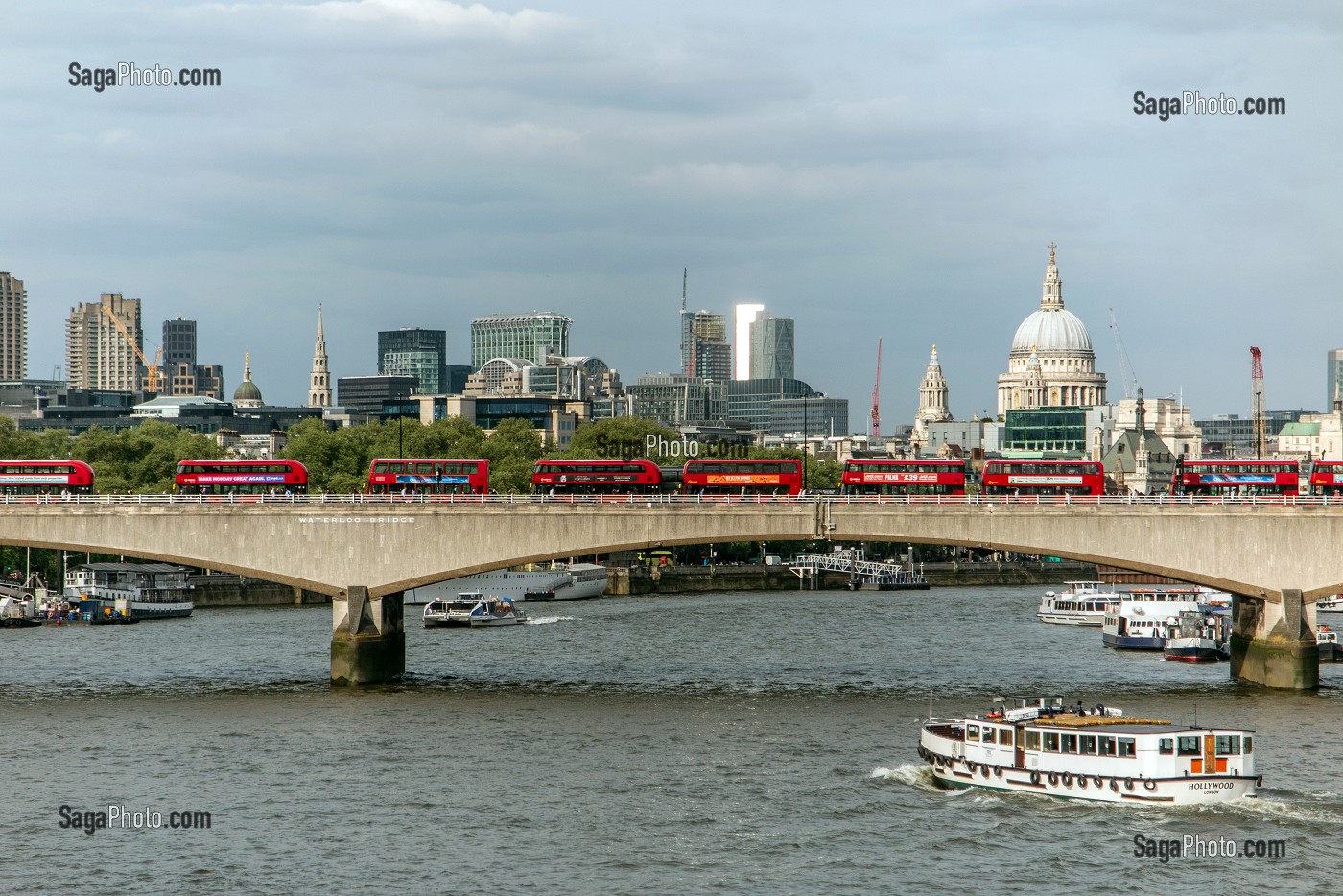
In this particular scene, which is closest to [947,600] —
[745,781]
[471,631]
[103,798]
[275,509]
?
[471,631]

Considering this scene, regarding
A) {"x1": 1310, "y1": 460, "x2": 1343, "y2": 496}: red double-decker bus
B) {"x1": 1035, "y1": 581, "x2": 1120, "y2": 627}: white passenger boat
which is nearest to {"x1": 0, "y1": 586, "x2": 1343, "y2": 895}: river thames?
{"x1": 1310, "y1": 460, "x2": 1343, "y2": 496}: red double-decker bus

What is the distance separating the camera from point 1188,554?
74.9m

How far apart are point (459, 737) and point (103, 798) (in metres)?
13.6

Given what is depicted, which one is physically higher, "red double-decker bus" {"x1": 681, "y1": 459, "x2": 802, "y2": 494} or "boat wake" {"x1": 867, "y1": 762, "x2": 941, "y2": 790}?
"red double-decker bus" {"x1": 681, "y1": 459, "x2": 802, "y2": 494}

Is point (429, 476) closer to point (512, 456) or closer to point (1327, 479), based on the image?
point (1327, 479)

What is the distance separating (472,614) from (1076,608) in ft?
138

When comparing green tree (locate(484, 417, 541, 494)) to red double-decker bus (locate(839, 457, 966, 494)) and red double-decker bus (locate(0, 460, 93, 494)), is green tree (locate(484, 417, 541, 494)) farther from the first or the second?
red double-decker bus (locate(0, 460, 93, 494))

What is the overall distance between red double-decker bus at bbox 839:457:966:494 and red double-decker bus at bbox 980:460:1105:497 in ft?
6.54

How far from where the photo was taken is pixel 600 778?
5609 cm

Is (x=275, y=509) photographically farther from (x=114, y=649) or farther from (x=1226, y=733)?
(x=1226, y=733)

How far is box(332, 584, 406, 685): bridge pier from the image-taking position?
7525cm

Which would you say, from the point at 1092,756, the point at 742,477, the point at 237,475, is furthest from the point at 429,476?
the point at 1092,756

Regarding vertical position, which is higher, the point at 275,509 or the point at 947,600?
the point at 275,509

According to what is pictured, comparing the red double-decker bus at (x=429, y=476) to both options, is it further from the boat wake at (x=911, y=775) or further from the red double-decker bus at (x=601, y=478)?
the boat wake at (x=911, y=775)
